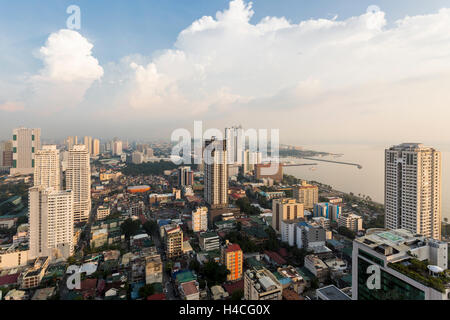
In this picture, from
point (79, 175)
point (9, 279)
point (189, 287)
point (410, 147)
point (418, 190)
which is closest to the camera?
point (189, 287)

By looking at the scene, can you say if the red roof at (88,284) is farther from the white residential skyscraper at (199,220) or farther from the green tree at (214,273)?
the white residential skyscraper at (199,220)

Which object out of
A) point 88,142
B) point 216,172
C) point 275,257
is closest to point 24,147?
point 216,172

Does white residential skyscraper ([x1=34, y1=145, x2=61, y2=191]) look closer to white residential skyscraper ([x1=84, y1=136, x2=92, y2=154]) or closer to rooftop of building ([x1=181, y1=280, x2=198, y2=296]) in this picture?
rooftop of building ([x1=181, y1=280, x2=198, y2=296])

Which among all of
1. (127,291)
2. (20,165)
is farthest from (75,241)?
(20,165)

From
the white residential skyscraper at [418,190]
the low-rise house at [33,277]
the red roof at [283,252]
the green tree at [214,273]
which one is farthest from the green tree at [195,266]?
the white residential skyscraper at [418,190]

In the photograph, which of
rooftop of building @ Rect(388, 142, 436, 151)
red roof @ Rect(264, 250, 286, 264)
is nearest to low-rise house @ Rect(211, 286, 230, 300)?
red roof @ Rect(264, 250, 286, 264)

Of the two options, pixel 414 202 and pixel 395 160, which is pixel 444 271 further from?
pixel 395 160

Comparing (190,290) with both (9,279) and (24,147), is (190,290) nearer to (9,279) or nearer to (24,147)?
(9,279)
